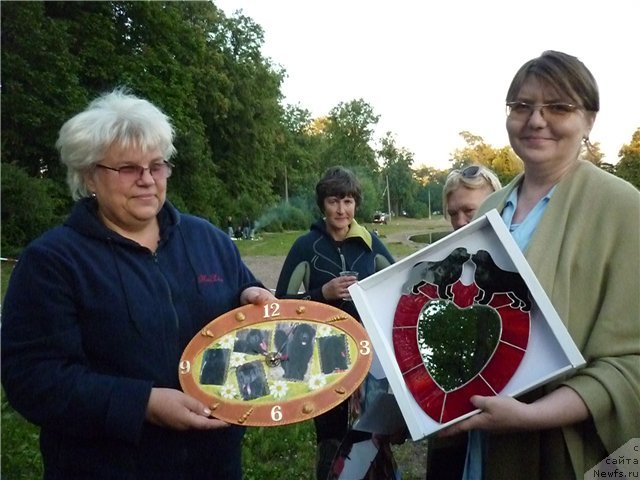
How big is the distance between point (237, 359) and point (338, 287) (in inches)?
56.3

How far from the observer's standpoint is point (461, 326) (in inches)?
74.0

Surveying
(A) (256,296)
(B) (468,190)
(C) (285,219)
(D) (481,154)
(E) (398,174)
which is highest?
(E) (398,174)

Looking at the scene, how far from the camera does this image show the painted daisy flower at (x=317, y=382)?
2.08 metres

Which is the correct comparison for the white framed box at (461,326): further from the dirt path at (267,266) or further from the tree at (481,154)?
the dirt path at (267,266)

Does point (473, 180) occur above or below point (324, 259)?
above

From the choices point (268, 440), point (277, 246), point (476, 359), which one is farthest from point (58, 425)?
point (277, 246)

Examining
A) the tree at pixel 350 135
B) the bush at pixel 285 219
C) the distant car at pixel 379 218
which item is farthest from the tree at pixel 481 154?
the tree at pixel 350 135

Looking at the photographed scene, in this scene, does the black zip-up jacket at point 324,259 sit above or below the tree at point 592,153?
below

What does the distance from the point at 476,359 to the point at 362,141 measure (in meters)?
42.7

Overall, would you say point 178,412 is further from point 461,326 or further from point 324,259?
point 324,259

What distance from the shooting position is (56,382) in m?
1.93

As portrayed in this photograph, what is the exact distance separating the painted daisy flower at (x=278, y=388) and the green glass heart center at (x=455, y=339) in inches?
20.7

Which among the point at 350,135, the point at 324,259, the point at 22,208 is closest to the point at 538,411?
the point at 324,259

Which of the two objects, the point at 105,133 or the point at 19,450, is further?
the point at 19,450
